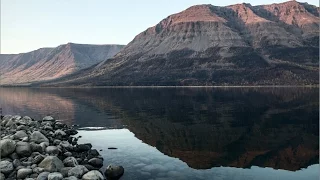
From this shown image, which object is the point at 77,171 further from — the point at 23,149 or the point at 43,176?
the point at 23,149

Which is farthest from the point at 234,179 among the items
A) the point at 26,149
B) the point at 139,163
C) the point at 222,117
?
the point at 222,117

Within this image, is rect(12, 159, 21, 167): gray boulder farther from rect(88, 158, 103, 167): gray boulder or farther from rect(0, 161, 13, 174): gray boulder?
rect(88, 158, 103, 167): gray boulder

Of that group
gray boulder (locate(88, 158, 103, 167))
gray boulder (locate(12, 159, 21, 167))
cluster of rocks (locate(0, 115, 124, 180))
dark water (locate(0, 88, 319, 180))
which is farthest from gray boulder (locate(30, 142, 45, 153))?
dark water (locate(0, 88, 319, 180))

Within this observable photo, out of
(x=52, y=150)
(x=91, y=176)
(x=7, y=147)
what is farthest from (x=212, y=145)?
(x=7, y=147)

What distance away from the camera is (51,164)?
29516 mm

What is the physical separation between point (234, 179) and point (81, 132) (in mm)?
35199

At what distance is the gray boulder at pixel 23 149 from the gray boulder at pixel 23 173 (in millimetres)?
4781

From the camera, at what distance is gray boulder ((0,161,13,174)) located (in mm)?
28986

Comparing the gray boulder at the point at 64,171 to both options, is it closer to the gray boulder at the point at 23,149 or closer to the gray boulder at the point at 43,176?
the gray boulder at the point at 43,176

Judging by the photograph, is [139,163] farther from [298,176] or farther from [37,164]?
[298,176]

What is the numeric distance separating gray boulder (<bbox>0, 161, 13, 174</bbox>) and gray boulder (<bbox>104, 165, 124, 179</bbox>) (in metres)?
8.85

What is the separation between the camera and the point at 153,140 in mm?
50906

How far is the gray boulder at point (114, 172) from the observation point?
3186cm

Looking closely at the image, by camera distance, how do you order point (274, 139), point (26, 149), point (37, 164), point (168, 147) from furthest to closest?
1. point (274, 139)
2. point (168, 147)
3. point (26, 149)
4. point (37, 164)
